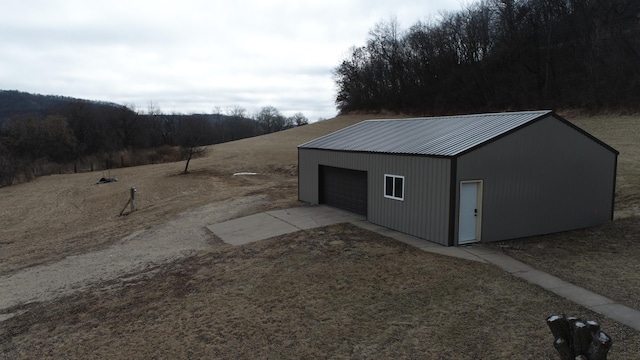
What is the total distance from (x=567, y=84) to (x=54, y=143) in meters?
70.1

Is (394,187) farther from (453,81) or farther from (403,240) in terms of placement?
(453,81)

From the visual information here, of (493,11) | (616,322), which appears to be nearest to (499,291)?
(616,322)

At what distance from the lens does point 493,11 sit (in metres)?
56.8

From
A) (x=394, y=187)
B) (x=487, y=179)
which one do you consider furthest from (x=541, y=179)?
(x=394, y=187)

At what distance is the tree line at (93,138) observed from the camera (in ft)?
168

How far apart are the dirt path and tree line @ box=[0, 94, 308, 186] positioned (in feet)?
91.4

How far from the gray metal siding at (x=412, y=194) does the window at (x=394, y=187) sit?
0.14 meters

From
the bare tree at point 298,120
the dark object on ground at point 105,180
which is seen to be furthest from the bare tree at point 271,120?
the dark object on ground at point 105,180

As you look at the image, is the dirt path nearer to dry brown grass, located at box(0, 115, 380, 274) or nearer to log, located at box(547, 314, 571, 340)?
dry brown grass, located at box(0, 115, 380, 274)

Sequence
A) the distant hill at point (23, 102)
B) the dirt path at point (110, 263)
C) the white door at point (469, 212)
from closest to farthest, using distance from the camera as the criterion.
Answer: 1. the dirt path at point (110, 263)
2. the white door at point (469, 212)
3. the distant hill at point (23, 102)

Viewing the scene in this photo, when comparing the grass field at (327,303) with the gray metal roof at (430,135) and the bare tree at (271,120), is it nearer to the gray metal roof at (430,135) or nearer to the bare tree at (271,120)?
the gray metal roof at (430,135)

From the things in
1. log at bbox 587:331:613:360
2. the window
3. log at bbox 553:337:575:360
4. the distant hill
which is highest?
the distant hill

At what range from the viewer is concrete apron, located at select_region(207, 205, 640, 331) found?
332 inches

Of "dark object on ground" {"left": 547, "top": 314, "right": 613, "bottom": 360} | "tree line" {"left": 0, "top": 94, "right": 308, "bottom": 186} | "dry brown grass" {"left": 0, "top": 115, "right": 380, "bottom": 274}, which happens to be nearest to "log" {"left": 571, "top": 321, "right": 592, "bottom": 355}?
"dark object on ground" {"left": 547, "top": 314, "right": 613, "bottom": 360}
